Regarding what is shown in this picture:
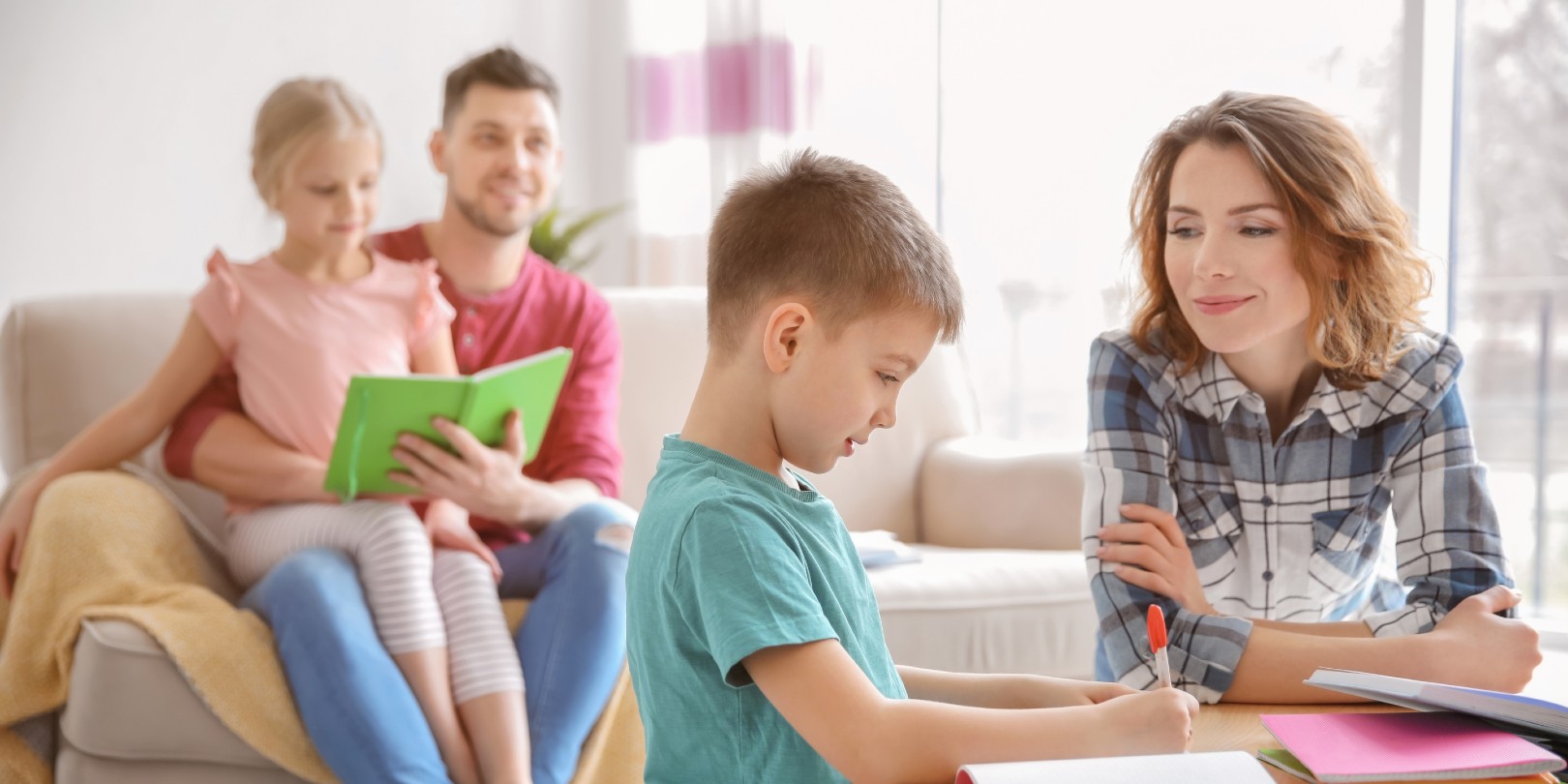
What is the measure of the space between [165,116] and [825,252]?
2.31 m

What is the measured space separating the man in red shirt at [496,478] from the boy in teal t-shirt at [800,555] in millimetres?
830

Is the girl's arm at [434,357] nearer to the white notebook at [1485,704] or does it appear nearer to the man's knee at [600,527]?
the man's knee at [600,527]

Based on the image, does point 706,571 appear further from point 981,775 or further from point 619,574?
point 619,574

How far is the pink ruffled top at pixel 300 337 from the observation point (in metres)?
1.85

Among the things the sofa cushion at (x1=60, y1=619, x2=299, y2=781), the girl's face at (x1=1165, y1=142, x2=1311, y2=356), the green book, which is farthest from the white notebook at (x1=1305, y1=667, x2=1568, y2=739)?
the sofa cushion at (x1=60, y1=619, x2=299, y2=781)

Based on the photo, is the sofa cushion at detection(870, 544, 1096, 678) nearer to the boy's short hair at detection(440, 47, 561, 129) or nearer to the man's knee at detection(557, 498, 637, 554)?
the man's knee at detection(557, 498, 637, 554)

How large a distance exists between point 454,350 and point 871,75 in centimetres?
193

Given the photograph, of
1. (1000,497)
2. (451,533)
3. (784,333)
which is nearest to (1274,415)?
(784,333)

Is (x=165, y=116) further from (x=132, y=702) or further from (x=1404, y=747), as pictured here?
(x=1404, y=747)

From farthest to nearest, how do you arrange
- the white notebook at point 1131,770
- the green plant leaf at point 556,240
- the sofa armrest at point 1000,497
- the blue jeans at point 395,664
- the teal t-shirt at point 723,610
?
the green plant leaf at point 556,240
the sofa armrest at point 1000,497
the blue jeans at point 395,664
the teal t-shirt at point 723,610
the white notebook at point 1131,770

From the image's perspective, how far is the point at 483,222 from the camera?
80.7 inches

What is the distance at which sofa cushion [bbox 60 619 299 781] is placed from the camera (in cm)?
150

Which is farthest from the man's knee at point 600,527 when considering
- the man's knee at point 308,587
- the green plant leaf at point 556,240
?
the green plant leaf at point 556,240

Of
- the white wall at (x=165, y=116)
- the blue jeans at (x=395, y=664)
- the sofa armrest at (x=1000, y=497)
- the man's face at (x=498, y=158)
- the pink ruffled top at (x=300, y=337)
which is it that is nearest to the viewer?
the blue jeans at (x=395, y=664)
